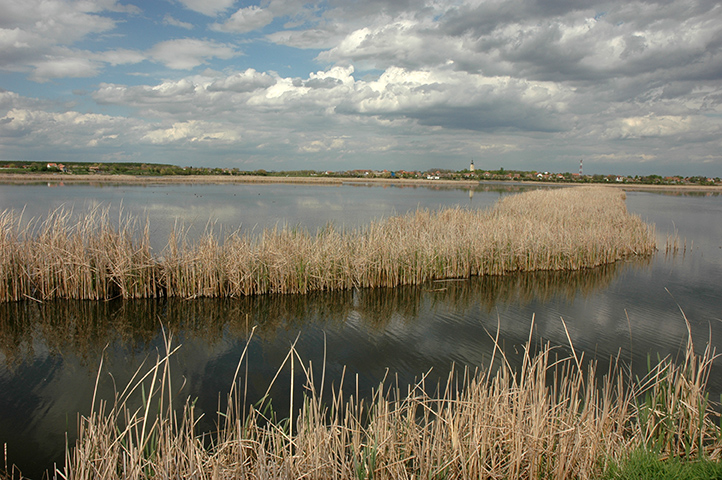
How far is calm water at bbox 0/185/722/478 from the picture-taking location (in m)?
5.64

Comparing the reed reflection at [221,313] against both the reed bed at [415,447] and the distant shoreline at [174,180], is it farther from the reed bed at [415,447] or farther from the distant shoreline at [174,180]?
the distant shoreline at [174,180]

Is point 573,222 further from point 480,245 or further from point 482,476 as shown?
point 482,476

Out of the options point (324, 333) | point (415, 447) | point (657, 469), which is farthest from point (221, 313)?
point (657, 469)

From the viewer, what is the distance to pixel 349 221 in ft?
70.6

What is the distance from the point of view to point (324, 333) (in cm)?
793

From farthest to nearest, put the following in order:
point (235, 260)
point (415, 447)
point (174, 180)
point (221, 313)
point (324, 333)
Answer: point (174, 180), point (235, 260), point (221, 313), point (324, 333), point (415, 447)

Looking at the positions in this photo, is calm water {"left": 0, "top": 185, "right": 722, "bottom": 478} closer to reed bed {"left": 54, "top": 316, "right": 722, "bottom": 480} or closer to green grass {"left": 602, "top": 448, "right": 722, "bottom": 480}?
reed bed {"left": 54, "top": 316, "right": 722, "bottom": 480}

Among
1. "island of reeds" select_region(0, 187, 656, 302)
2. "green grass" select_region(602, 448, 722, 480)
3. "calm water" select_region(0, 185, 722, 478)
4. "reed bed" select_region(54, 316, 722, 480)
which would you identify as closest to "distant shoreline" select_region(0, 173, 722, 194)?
"island of reeds" select_region(0, 187, 656, 302)

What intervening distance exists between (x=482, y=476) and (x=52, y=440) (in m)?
4.62

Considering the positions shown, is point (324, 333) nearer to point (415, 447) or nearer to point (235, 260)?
point (235, 260)

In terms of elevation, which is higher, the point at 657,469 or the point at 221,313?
the point at 657,469

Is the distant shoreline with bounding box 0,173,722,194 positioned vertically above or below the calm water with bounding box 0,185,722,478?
above

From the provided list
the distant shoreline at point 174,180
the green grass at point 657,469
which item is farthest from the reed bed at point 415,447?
the distant shoreline at point 174,180

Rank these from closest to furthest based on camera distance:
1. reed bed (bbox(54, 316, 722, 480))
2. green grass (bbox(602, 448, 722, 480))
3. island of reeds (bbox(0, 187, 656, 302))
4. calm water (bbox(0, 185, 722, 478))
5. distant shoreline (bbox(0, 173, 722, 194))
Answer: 1. green grass (bbox(602, 448, 722, 480))
2. reed bed (bbox(54, 316, 722, 480))
3. calm water (bbox(0, 185, 722, 478))
4. island of reeds (bbox(0, 187, 656, 302))
5. distant shoreline (bbox(0, 173, 722, 194))
